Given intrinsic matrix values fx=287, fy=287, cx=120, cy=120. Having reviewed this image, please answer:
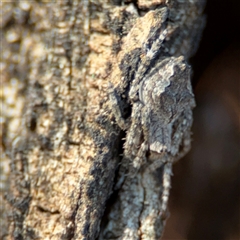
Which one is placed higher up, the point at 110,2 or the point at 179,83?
the point at 110,2

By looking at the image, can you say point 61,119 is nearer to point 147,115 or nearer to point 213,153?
point 147,115

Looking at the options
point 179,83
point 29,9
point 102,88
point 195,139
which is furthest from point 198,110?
point 29,9

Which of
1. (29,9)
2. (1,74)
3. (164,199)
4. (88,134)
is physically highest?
(29,9)

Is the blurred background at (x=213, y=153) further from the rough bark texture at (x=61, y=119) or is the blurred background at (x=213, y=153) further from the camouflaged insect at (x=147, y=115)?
the rough bark texture at (x=61, y=119)

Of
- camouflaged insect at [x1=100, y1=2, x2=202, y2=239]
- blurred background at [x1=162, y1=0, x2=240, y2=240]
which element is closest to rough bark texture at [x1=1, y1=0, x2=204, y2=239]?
camouflaged insect at [x1=100, y1=2, x2=202, y2=239]

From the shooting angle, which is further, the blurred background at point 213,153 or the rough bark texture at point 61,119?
the blurred background at point 213,153

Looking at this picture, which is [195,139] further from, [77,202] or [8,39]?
[8,39]

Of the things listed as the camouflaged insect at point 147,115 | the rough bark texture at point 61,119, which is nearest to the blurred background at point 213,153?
the camouflaged insect at point 147,115

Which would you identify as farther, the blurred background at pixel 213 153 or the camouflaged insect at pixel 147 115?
the blurred background at pixel 213 153
